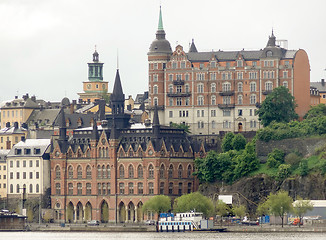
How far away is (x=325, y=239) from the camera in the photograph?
194 meters

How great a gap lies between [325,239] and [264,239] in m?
9.21

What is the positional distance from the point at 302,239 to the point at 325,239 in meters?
4.49

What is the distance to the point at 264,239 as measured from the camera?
656 ft

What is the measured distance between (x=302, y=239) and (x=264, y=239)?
505 cm

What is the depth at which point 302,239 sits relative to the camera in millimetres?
197625
